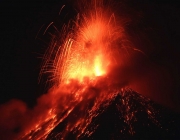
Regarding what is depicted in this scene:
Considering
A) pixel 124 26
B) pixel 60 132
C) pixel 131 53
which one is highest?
pixel 124 26

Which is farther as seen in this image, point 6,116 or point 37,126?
point 6,116

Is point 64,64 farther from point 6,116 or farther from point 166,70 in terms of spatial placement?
point 166,70

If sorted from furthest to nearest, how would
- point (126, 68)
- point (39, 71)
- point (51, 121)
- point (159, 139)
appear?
1. point (39, 71)
2. point (126, 68)
3. point (51, 121)
4. point (159, 139)

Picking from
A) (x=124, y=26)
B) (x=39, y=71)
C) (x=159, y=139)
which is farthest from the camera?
(x=39, y=71)

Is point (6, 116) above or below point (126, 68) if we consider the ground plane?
below

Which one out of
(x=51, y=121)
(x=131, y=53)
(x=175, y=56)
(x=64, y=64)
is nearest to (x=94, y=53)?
(x=64, y=64)

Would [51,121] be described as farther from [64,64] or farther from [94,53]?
→ [94,53]
